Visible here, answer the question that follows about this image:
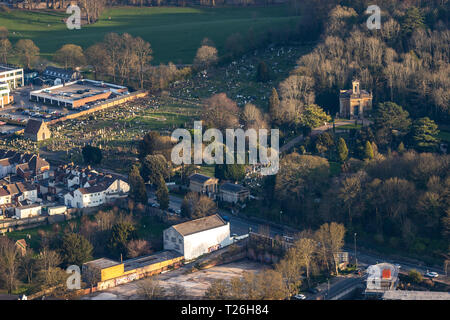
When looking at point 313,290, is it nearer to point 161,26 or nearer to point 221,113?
point 221,113

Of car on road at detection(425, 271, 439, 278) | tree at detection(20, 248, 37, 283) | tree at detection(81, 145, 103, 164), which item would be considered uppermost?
tree at detection(81, 145, 103, 164)

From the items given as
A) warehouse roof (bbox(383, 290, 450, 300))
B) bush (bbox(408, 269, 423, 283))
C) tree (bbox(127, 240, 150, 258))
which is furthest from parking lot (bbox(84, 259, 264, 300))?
bush (bbox(408, 269, 423, 283))

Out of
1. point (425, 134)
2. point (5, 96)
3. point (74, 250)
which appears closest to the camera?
point (74, 250)

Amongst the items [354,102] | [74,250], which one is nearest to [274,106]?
[354,102]

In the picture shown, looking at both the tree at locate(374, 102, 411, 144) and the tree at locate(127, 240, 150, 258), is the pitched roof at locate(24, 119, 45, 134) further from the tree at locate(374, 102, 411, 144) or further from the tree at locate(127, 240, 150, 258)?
the tree at locate(374, 102, 411, 144)

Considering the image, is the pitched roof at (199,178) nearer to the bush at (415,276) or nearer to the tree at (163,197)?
the tree at (163,197)

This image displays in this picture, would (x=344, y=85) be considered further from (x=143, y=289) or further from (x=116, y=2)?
(x=116, y=2)

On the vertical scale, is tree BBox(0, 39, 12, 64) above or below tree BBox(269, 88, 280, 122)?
above
